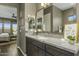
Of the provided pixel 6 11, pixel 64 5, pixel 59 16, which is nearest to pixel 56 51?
pixel 59 16

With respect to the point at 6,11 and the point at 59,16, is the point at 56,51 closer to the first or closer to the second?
the point at 59,16

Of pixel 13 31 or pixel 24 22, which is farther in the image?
pixel 24 22

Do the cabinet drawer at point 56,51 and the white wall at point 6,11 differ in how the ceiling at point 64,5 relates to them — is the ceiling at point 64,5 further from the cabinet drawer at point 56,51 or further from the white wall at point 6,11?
the white wall at point 6,11

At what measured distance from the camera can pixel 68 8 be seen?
1523 mm

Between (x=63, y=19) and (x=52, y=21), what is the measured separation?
26 cm

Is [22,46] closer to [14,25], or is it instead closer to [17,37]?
[17,37]

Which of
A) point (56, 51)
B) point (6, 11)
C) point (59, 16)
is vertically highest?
point (6, 11)

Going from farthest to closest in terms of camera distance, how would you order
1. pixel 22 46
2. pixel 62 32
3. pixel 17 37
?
pixel 22 46
pixel 17 37
pixel 62 32

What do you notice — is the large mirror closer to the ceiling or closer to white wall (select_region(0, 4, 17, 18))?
the ceiling

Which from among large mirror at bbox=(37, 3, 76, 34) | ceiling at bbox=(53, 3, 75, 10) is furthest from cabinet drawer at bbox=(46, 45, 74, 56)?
ceiling at bbox=(53, 3, 75, 10)

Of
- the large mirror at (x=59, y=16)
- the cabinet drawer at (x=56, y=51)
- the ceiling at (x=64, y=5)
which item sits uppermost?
the ceiling at (x=64, y=5)

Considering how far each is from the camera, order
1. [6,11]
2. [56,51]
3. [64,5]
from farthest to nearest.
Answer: [6,11]
[64,5]
[56,51]

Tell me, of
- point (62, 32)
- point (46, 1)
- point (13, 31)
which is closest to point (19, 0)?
point (46, 1)

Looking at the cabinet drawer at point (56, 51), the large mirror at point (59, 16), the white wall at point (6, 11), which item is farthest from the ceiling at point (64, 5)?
the white wall at point (6, 11)
